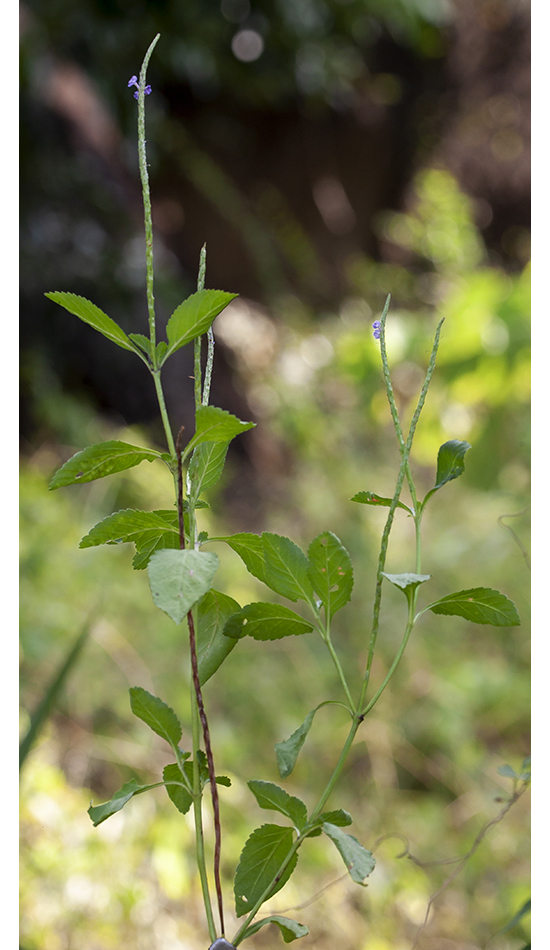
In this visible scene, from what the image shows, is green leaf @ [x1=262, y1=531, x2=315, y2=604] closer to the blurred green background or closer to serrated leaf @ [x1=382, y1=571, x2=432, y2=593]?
serrated leaf @ [x1=382, y1=571, x2=432, y2=593]

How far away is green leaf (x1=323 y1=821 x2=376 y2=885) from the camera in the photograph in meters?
0.16

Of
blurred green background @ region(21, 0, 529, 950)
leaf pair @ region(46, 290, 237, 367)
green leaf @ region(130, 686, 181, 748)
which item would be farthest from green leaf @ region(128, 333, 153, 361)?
blurred green background @ region(21, 0, 529, 950)

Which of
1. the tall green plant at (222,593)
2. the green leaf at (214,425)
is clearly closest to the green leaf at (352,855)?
the tall green plant at (222,593)

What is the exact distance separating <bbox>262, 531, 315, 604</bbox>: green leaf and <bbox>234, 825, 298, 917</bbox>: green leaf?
0.07 meters

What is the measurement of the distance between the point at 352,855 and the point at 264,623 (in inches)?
2.5

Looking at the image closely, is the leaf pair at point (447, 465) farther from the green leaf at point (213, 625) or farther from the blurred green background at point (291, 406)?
the blurred green background at point (291, 406)

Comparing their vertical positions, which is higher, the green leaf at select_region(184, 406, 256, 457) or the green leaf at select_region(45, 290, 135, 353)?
the green leaf at select_region(45, 290, 135, 353)

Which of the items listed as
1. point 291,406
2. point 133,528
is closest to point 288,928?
point 133,528

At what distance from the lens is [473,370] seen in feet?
4.39

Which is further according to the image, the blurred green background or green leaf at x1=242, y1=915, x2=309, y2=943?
the blurred green background

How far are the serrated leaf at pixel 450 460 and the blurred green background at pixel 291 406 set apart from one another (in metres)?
0.24

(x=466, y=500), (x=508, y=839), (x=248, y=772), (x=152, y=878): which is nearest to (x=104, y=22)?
(x=466, y=500)

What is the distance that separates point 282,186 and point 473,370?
7.74 ft

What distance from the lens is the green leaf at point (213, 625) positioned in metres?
0.19
